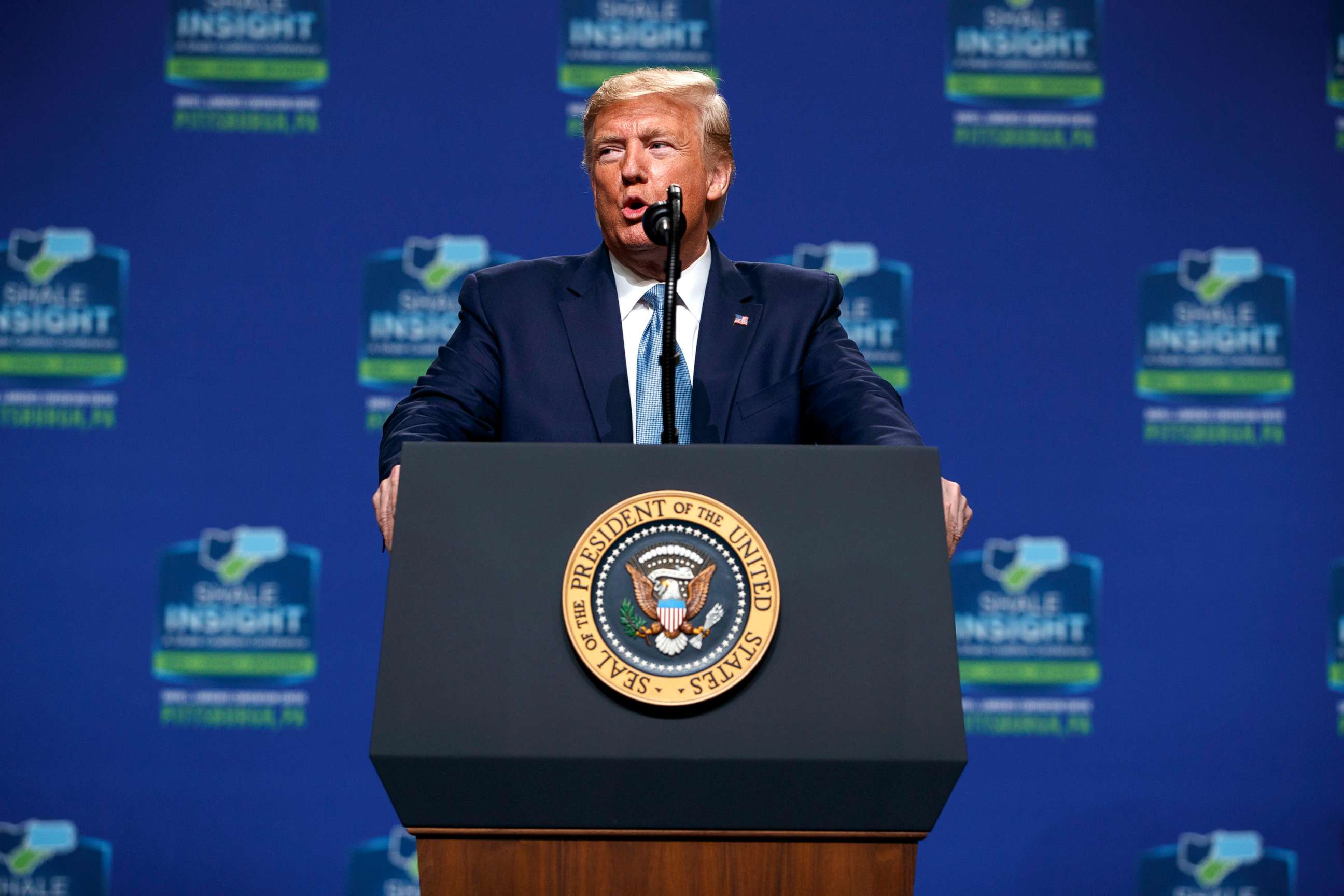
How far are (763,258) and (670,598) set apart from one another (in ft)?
7.46

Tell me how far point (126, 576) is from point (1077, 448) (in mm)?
2611

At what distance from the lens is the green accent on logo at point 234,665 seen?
315 cm

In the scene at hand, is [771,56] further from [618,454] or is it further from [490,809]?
[490,809]

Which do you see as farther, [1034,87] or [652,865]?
[1034,87]

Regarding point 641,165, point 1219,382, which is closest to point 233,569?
point 641,165

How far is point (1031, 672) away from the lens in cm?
319

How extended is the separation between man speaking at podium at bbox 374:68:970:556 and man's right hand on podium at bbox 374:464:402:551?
0.25m

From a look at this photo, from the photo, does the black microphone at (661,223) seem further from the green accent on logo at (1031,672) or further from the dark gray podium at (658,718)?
the green accent on logo at (1031,672)

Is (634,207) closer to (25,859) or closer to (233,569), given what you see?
(233,569)

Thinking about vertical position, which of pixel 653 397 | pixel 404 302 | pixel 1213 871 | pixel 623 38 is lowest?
pixel 1213 871

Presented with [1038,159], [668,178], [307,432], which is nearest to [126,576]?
[307,432]

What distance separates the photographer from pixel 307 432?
3176 millimetres

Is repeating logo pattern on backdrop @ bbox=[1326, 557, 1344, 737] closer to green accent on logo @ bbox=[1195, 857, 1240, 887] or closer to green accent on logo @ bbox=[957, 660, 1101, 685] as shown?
green accent on logo @ bbox=[1195, 857, 1240, 887]

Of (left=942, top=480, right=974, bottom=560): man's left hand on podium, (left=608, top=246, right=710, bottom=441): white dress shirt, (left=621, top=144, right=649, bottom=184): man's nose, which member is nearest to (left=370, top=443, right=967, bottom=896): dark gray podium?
(left=942, top=480, right=974, bottom=560): man's left hand on podium
